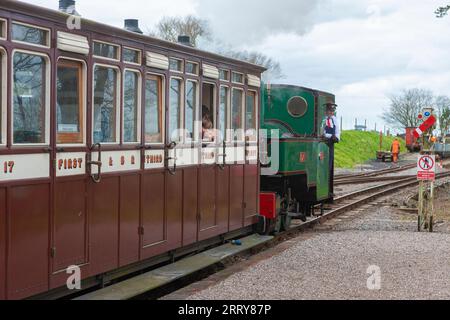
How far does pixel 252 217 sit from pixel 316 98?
3.35 meters

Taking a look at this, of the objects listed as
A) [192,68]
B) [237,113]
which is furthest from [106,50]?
[237,113]

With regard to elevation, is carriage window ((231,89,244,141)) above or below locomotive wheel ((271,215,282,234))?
above

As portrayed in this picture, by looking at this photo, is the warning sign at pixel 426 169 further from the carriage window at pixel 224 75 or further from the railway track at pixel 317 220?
the carriage window at pixel 224 75

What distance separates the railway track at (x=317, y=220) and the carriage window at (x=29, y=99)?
222cm

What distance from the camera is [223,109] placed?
9789mm

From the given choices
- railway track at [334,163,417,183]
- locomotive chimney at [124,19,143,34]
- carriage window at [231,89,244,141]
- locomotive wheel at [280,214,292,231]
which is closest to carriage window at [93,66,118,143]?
locomotive chimney at [124,19,143,34]

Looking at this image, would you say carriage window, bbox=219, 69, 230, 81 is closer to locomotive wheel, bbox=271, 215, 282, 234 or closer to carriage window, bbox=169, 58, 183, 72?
carriage window, bbox=169, 58, 183, 72

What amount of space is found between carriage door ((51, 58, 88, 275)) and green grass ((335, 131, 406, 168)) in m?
34.7

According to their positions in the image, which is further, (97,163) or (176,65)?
(176,65)

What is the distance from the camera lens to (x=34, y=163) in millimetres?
5793

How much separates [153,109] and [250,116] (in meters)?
3.18

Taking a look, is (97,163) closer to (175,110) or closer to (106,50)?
(106,50)

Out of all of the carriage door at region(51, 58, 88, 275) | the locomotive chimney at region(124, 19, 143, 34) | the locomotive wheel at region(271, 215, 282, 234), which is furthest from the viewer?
the locomotive wheel at region(271, 215, 282, 234)

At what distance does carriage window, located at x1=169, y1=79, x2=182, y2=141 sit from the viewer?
8.27 metres
